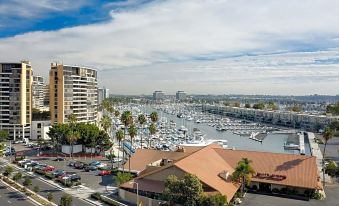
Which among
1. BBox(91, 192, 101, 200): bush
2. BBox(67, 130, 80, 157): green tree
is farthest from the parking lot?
BBox(91, 192, 101, 200): bush

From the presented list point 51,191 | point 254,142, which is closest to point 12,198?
A: point 51,191

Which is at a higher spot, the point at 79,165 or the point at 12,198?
the point at 79,165

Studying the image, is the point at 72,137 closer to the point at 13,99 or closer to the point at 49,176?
the point at 49,176

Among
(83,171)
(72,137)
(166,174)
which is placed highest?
(72,137)

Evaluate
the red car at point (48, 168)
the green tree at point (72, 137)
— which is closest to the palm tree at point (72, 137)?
the green tree at point (72, 137)

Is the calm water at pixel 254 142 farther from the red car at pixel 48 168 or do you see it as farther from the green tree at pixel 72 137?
the red car at pixel 48 168

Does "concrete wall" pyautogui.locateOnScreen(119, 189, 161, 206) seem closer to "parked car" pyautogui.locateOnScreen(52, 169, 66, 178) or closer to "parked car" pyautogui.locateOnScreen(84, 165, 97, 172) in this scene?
"parked car" pyautogui.locateOnScreen(52, 169, 66, 178)

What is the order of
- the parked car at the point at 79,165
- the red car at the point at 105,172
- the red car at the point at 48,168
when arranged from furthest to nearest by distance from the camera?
1. the parked car at the point at 79,165
2. the red car at the point at 48,168
3. the red car at the point at 105,172
